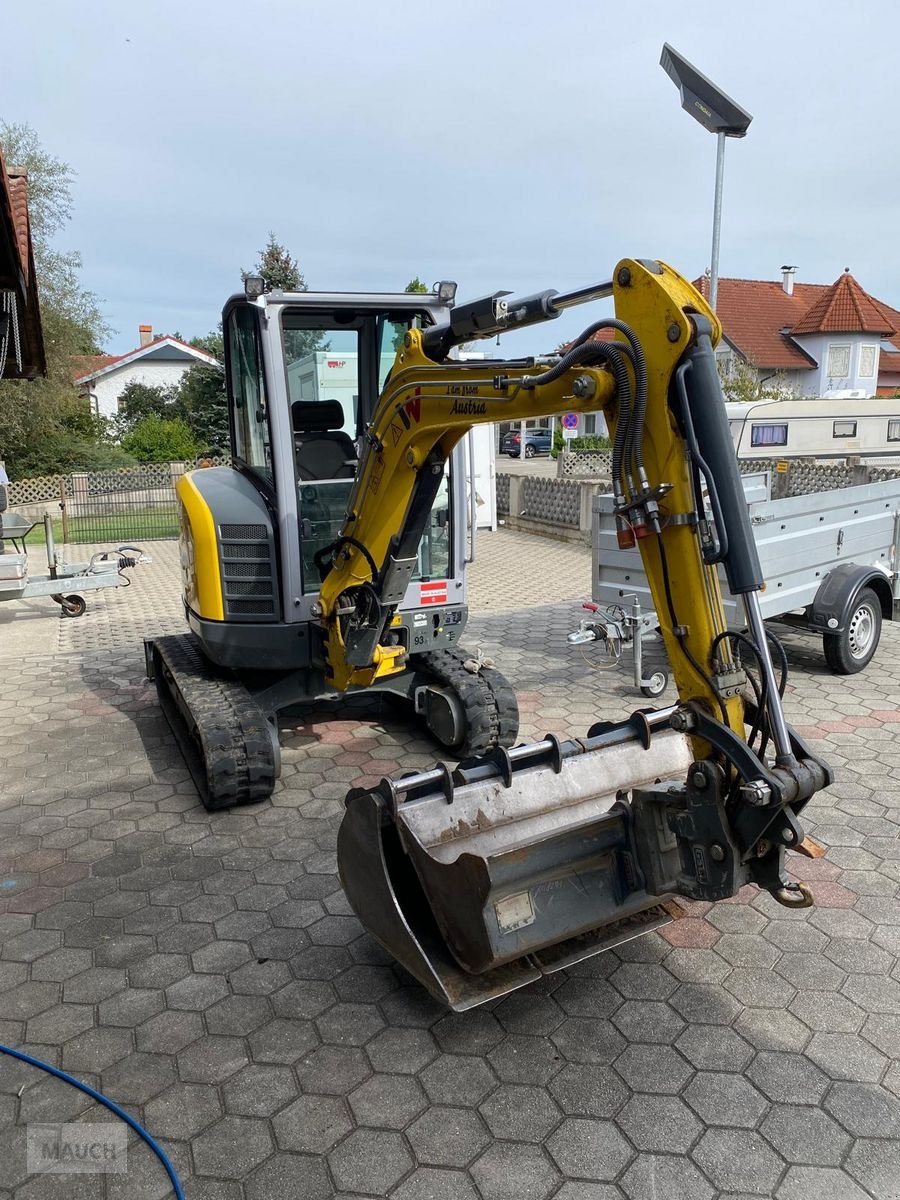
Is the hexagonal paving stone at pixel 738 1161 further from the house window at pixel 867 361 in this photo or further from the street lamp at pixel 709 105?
the house window at pixel 867 361

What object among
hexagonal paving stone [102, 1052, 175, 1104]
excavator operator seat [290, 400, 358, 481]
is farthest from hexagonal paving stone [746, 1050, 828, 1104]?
excavator operator seat [290, 400, 358, 481]

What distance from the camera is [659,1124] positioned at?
106 inches

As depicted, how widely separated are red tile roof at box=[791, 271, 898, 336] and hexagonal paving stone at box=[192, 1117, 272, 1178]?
3474 centimetres

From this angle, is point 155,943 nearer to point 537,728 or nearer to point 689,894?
point 689,894

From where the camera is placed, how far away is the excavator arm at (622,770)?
275cm

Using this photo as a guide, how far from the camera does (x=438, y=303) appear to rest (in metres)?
5.11

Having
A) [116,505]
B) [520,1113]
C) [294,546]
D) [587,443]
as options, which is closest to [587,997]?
[520,1113]

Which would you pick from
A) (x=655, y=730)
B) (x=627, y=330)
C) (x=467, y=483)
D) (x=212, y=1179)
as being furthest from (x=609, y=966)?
(x=467, y=483)

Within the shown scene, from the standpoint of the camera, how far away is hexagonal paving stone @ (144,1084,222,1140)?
271 cm

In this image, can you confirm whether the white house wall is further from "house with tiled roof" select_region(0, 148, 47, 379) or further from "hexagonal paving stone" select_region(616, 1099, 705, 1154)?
"hexagonal paving stone" select_region(616, 1099, 705, 1154)

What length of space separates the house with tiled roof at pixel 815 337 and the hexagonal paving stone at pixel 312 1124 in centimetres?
3102

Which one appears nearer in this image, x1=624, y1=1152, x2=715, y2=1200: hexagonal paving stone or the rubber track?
x1=624, y1=1152, x2=715, y2=1200: hexagonal paving stone

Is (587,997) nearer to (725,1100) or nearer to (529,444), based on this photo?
(725,1100)

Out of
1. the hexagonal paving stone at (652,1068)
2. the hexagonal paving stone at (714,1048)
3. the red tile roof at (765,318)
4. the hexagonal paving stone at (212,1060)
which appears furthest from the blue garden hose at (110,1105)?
the red tile roof at (765,318)
